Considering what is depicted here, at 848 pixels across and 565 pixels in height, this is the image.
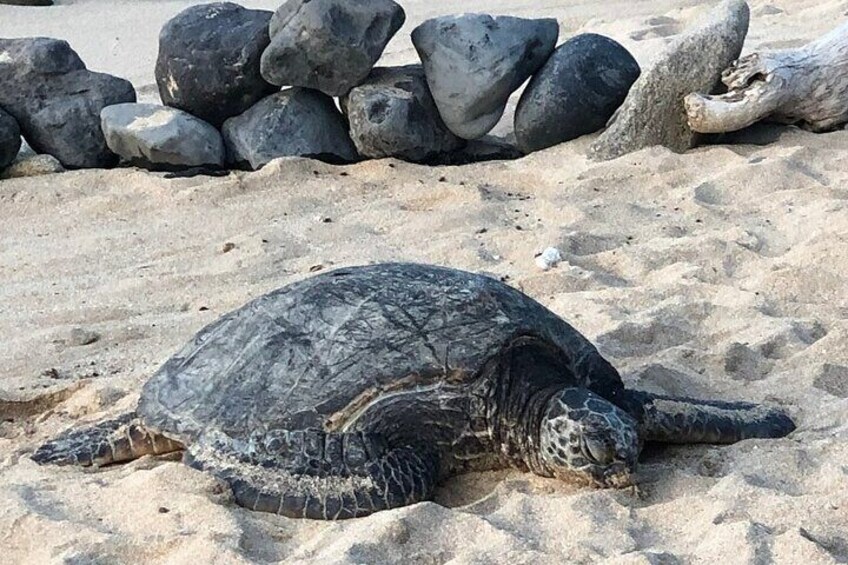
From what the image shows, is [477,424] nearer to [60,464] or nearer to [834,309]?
[60,464]

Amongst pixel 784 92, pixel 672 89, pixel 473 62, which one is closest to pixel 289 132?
pixel 473 62

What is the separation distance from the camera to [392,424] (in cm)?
308

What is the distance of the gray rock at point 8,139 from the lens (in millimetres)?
6047

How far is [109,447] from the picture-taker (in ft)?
10.7

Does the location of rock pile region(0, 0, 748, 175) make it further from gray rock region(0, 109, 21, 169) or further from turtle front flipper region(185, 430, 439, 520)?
turtle front flipper region(185, 430, 439, 520)

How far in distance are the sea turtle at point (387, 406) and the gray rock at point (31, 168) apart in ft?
10.0

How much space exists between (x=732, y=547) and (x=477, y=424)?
2.43 feet

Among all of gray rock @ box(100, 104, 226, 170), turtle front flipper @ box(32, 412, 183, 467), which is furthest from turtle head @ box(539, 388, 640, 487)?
gray rock @ box(100, 104, 226, 170)

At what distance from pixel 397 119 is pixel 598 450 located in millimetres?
3282

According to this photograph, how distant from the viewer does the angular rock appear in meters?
6.10

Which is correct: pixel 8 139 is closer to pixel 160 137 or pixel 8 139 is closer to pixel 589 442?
pixel 160 137

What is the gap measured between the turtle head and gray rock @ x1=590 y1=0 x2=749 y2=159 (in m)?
3.08

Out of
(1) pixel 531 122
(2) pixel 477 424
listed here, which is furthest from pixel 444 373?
(1) pixel 531 122

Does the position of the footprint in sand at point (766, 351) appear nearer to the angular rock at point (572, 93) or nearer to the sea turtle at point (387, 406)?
the sea turtle at point (387, 406)
